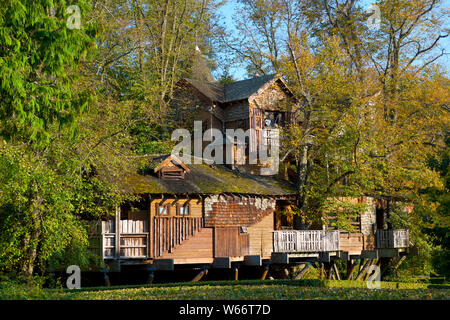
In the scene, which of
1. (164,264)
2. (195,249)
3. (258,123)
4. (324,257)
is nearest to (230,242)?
(195,249)

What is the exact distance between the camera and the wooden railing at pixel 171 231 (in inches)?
1012

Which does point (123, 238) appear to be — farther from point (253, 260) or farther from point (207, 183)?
point (253, 260)

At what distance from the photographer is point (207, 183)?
91.5 feet

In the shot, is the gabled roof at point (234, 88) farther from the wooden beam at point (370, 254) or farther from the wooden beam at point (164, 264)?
the wooden beam at point (164, 264)

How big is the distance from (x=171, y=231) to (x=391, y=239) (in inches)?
625

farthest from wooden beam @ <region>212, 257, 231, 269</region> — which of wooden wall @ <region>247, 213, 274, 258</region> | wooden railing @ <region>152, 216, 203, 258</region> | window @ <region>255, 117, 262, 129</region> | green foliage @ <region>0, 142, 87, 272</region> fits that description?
window @ <region>255, 117, 262, 129</region>

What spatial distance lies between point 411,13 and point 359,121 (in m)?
11.5

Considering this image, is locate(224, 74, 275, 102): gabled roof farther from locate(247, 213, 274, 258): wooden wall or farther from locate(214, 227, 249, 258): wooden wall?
locate(214, 227, 249, 258): wooden wall

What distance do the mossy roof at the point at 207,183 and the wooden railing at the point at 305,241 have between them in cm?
239

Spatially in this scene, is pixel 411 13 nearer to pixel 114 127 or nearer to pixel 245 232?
pixel 245 232

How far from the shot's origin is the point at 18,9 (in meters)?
14.0

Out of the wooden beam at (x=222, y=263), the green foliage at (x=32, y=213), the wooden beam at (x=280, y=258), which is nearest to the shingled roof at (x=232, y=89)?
the wooden beam at (x=280, y=258)

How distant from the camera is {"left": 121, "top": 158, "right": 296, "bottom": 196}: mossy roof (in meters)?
25.9

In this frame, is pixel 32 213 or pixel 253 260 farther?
pixel 253 260
